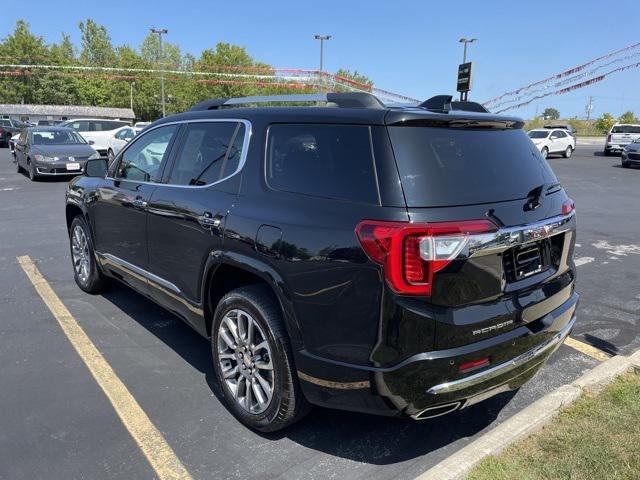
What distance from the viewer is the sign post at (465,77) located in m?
22.1

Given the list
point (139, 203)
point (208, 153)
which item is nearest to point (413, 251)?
point (208, 153)

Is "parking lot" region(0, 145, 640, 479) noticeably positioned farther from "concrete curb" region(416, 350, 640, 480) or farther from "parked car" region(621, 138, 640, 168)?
"parked car" region(621, 138, 640, 168)

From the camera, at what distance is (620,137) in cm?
3027

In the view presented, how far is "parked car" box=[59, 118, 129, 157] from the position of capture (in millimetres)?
21562

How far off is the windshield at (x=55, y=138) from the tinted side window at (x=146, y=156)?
1257 cm

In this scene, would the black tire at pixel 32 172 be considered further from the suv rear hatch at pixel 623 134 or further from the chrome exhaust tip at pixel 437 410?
the suv rear hatch at pixel 623 134

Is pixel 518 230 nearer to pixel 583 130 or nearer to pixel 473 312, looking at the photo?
pixel 473 312

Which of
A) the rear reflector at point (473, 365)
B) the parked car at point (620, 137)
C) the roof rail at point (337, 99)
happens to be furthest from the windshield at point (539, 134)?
the rear reflector at point (473, 365)

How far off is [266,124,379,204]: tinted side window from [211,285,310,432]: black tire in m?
0.63

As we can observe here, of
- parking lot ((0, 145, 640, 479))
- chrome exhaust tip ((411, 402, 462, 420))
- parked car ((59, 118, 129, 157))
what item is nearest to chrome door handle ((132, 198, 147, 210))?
parking lot ((0, 145, 640, 479))

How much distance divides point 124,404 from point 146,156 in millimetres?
1978

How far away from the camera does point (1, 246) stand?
7184mm

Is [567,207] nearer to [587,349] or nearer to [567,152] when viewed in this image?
[587,349]

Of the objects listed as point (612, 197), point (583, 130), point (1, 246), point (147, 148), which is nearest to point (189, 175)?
point (147, 148)
